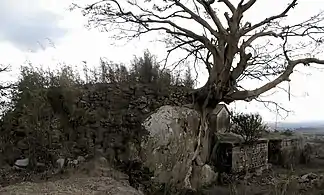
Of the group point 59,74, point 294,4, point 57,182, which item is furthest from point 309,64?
point 57,182

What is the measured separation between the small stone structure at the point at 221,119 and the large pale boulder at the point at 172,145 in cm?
294

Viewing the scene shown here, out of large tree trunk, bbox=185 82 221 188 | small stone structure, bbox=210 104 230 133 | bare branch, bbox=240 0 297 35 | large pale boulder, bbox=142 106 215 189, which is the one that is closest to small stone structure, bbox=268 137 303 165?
small stone structure, bbox=210 104 230 133

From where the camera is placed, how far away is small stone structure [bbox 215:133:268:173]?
1498cm

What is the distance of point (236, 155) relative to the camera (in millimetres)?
15109

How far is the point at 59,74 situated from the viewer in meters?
12.2

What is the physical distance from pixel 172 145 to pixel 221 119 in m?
5.31

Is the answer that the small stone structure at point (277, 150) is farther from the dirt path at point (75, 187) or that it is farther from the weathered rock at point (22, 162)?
the weathered rock at point (22, 162)

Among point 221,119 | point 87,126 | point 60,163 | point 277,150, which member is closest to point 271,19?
point 221,119

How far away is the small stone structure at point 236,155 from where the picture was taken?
14977mm

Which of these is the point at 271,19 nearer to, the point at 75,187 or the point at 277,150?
the point at 277,150

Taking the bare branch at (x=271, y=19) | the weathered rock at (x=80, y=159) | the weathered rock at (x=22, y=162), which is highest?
the bare branch at (x=271, y=19)

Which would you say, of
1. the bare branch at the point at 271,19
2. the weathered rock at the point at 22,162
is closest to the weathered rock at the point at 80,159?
the weathered rock at the point at 22,162

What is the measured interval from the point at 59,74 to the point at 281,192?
6384 mm

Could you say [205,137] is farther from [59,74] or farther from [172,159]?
[59,74]
